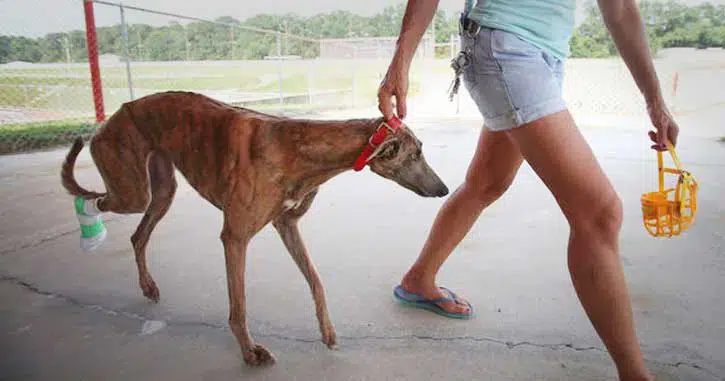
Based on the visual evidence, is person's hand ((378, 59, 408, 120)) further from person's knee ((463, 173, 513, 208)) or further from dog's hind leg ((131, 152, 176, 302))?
dog's hind leg ((131, 152, 176, 302))

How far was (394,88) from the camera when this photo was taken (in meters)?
1.92

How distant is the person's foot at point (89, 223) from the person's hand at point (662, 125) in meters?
2.61

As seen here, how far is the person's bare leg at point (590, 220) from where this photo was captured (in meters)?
1.82

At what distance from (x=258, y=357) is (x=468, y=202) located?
1.11 meters

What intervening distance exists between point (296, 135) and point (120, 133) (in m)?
1.01

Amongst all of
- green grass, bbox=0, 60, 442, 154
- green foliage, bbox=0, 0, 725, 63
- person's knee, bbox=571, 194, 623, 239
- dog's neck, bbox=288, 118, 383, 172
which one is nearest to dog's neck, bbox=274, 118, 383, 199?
dog's neck, bbox=288, 118, 383, 172

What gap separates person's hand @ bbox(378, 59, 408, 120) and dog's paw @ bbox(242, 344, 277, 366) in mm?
1057

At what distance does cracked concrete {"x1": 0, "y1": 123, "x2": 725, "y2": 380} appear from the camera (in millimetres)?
2271

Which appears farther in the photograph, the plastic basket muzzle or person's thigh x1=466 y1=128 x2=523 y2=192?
person's thigh x1=466 y1=128 x2=523 y2=192

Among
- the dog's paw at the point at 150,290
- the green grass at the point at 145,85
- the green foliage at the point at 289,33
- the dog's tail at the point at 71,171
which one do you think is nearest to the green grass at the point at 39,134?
the green grass at the point at 145,85

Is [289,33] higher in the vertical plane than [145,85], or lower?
higher

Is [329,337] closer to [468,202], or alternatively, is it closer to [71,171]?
[468,202]

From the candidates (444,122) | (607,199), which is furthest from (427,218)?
(444,122)

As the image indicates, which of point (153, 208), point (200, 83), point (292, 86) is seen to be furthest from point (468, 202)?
point (292, 86)
